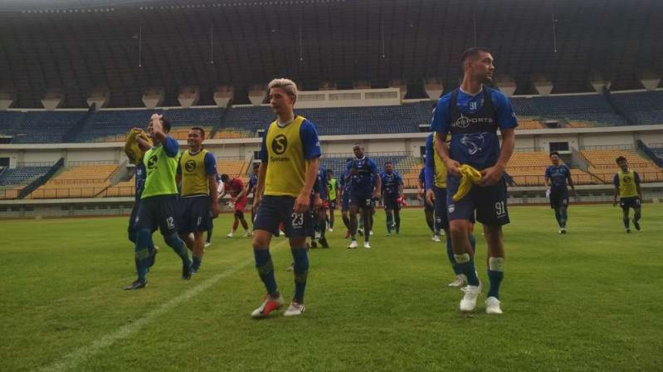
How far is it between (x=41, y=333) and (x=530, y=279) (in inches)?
214

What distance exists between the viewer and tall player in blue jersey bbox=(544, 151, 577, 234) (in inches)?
521

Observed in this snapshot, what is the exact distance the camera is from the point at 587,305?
14.5 feet

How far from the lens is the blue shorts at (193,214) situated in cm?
695

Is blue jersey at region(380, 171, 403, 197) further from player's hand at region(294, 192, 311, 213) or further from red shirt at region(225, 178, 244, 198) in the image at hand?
player's hand at region(294, 192, 311, 213)

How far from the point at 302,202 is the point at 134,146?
4076mm

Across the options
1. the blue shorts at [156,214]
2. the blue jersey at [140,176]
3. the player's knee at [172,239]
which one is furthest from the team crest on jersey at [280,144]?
the blue jersey at [140,176]

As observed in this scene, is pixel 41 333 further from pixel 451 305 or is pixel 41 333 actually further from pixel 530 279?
pixel 530 279

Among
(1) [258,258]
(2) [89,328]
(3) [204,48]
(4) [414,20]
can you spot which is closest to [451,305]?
(1) [258,258]

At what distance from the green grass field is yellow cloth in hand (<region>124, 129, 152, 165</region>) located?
6.10ft

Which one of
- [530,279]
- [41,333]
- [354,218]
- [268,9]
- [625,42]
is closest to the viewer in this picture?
[41,333]

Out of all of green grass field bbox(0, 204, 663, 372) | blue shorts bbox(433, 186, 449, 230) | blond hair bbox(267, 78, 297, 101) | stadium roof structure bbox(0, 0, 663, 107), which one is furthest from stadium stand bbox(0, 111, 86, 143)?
blond hair bbox(267, 78, 297, 101)

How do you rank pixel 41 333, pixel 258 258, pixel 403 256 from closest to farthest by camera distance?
pixel 41 333
pixel 258 258
pixel 403 256

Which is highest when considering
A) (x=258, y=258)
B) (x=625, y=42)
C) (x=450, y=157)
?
(x=625, y=42)

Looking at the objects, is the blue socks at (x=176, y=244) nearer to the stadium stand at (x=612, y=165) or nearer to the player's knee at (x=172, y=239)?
the player's knee at (x=172, y=239)
